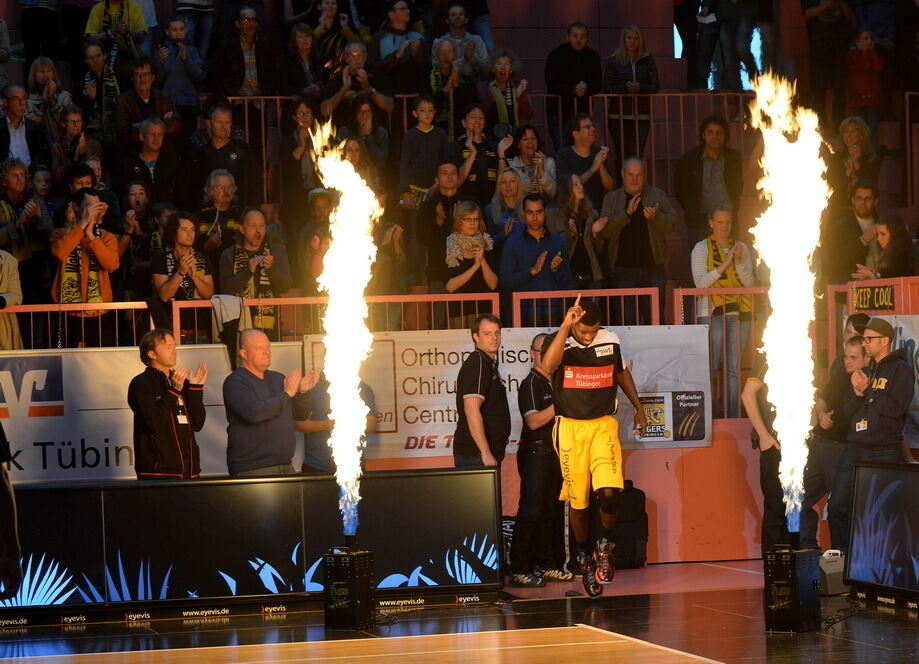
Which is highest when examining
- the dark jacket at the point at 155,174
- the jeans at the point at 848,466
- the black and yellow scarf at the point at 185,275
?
the dark jacket at the point at 155,174

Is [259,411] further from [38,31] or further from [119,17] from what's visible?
[38,31]

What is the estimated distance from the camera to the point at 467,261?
14.5 meters

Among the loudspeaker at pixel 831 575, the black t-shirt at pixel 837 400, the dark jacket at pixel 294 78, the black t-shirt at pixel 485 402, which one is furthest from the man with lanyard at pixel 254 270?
the loudspeaker at pixel 831 575

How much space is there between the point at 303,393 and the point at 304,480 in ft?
4.34

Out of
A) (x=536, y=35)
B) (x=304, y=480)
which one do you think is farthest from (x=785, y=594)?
(x=536, y=35)

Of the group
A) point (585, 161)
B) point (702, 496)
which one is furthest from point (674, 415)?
point (585, 161)

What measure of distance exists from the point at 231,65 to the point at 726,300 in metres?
6.09

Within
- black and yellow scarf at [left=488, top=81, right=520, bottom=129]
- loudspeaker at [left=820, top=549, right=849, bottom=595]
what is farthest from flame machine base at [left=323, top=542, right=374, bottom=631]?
black and yellow scarf at [left=488, top=81, right=520, bottom=129]

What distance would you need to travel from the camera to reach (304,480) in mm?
12039

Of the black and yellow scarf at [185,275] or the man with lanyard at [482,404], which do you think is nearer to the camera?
the man with lanyard at [482,404]

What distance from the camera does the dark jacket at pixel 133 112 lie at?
1597 cm

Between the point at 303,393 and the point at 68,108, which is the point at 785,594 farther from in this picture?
the point at 68,108

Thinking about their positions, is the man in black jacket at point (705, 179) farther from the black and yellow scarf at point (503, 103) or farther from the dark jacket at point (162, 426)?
the dark jacket at point (162, 426)

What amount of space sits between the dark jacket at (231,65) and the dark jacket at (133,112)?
95cm
